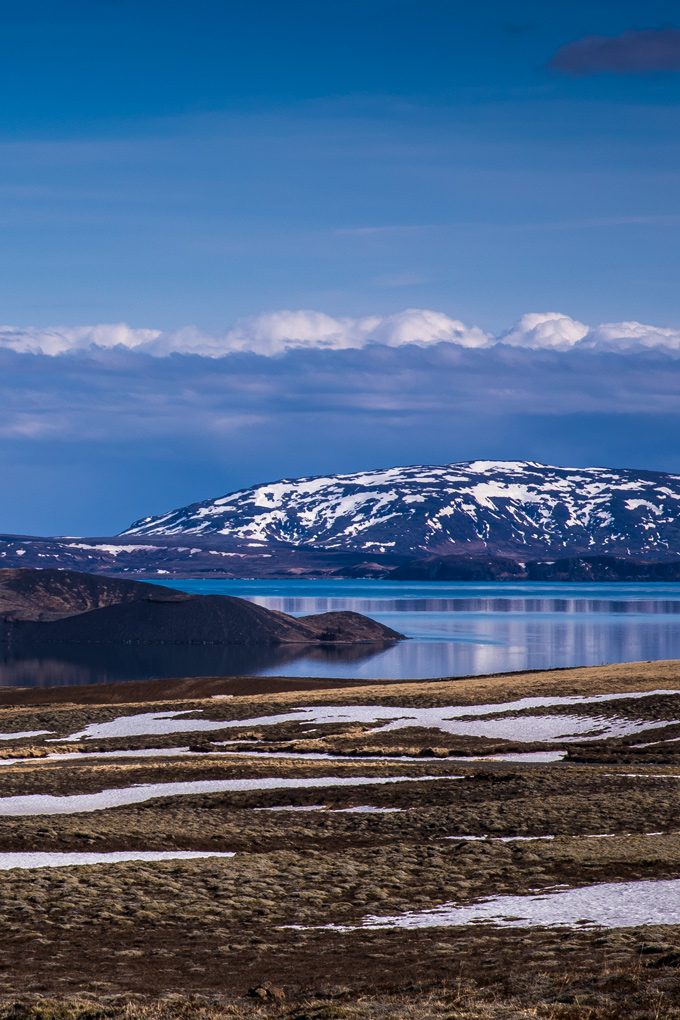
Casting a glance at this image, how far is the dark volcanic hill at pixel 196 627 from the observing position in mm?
133625

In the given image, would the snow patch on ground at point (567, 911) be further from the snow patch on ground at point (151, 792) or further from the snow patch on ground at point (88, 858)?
the snow patch on ground at point (151, 792)

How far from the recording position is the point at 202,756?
43.6 metres

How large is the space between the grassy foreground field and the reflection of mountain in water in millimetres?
47947

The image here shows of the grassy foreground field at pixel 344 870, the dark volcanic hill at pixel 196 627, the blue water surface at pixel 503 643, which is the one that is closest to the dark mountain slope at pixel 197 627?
the dark volcanic hill at pixel 196 627

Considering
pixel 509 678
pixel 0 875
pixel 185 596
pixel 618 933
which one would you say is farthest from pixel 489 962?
pixel 185 596

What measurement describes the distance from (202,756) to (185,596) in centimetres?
10576

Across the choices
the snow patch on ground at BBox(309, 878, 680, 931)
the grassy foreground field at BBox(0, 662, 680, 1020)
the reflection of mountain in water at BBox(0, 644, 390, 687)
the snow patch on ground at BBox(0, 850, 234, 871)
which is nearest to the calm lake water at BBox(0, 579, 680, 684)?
the reflection of mountain in water at BBox(0, 644, 390, 687)

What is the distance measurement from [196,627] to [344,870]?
116780 mm

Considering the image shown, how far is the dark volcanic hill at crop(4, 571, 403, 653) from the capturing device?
134m

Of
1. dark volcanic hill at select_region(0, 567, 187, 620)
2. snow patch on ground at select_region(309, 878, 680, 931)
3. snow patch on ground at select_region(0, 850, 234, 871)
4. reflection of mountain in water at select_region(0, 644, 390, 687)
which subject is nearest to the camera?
snow patch on ground at select_region(309, 878, 680, 931)

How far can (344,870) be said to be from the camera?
68.0 ft

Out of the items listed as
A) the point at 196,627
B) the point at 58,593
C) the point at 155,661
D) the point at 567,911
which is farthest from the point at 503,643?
the point at 567,911

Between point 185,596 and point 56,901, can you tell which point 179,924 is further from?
point 185,596

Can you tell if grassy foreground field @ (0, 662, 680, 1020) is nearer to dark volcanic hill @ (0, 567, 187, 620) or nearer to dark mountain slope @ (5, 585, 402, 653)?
dark mountain slope @ (5, 585, 402, 653)
